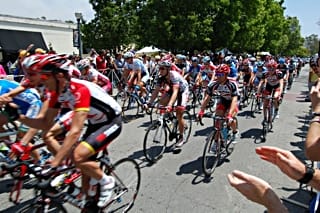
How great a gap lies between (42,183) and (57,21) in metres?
37.4

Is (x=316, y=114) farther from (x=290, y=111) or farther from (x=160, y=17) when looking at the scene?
(x=160, y=17)

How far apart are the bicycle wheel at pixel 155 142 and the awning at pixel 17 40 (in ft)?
84.7

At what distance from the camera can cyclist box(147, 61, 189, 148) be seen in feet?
19.2

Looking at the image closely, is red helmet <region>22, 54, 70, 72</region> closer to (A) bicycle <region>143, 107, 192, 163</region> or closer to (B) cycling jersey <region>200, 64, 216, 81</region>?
(A) bicycle <region>143, 107, 192, 163</region>

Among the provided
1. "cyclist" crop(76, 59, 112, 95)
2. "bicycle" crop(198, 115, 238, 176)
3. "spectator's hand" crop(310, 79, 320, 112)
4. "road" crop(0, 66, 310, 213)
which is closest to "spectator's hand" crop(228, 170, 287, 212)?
"spectator's hand" crop(310, 79, 320, 112)

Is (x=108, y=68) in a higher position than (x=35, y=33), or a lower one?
lower

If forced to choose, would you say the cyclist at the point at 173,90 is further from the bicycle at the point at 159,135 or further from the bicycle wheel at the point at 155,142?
the bicycle wheel at the point at 155,142

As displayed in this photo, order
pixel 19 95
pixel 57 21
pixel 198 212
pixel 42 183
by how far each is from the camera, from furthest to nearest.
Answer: pixel 57 21, pixel 19 95, pixel 198 212, pixel 42 183

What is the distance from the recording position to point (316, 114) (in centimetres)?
191

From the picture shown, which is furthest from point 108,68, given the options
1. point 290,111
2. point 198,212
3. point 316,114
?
point 316,114

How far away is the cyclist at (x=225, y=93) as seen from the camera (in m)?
5.53

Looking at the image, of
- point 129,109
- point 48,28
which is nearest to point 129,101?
point 129,109

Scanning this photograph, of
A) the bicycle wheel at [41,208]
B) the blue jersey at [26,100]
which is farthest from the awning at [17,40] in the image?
the bicycle wheel at [41,208]

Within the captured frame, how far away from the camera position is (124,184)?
3.90 m
